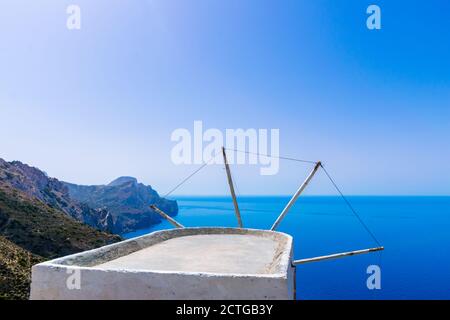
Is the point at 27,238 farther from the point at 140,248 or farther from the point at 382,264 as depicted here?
the point at 382,264

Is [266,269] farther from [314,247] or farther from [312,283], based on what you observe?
[314,247]

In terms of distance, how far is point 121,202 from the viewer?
156625 mm

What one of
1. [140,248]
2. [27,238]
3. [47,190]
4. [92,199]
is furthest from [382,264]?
[92,199]

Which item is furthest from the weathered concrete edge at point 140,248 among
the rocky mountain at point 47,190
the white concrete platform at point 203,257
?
the rocky mountain at point 47,190

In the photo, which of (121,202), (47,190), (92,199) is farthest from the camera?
(92,199)

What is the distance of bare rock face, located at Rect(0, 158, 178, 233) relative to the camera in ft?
267

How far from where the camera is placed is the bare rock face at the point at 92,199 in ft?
267

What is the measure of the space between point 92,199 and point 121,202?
15470 millimetres

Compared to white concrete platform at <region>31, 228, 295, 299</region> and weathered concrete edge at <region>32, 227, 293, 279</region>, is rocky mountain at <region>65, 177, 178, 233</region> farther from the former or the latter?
white concrete platform at <region>31, 228, 295, 299</region>

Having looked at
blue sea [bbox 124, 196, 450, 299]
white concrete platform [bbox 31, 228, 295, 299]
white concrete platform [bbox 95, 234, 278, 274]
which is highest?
white concrete platform [bbox 31, 228, 295, 299]

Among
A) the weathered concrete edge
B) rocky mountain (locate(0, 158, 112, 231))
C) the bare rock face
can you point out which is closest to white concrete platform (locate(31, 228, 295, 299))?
the weathered concrete edge
